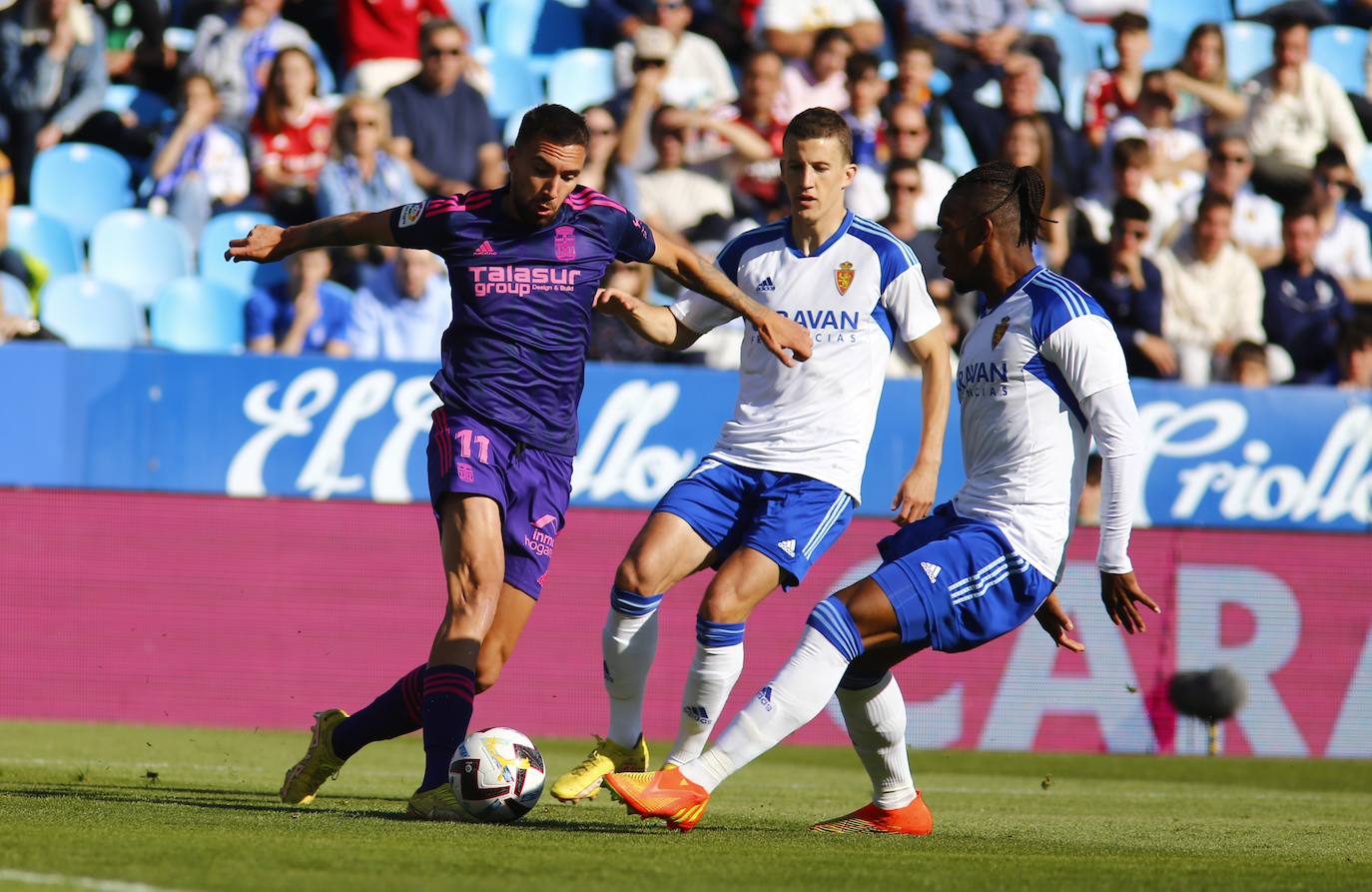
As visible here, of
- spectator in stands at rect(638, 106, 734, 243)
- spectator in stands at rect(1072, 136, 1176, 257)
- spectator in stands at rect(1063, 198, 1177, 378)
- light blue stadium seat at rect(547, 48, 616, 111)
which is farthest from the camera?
light blue stadium seat at rect(547, 48, 616, 111)

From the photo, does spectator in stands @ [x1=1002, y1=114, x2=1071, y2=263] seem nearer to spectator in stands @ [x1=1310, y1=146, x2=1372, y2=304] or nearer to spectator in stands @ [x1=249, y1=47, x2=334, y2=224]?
spectator in stands @ [x1=1310, y1=146, x2=1372, y2=304]

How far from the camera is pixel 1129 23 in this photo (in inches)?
679

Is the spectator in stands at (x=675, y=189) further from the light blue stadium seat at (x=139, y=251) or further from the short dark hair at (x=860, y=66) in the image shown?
the light blue stadium seat at (x=139, y=251)

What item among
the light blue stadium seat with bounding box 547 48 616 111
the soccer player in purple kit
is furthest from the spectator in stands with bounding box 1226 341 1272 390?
the soccer player in purple kit

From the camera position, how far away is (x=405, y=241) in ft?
22.6

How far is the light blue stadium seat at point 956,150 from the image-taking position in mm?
16469

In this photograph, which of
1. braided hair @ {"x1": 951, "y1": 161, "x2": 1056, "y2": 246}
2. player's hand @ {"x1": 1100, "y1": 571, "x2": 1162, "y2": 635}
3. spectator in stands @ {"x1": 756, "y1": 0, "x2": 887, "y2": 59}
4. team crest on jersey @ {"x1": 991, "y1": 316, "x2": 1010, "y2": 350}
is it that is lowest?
player's hand @ {"x1": 1100, "y1": 571, "x2": 1162, "y2": 635}

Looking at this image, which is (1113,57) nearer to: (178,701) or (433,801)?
(178,701)

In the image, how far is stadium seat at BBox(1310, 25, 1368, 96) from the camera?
19125 mm

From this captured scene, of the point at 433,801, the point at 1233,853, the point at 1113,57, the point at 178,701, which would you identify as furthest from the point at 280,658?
the point at 1113,57

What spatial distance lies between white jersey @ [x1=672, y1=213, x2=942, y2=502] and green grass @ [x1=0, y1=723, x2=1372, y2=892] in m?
1.43

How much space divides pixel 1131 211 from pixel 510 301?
8.91 m

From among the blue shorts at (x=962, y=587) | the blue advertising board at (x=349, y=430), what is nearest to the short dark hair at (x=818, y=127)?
the blue shorts at (x=962, y=587)

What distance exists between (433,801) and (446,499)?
3.55ft
